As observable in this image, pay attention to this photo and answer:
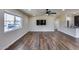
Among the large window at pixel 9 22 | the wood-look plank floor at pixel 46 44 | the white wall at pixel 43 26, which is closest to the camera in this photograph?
the large window at pixel 9 22

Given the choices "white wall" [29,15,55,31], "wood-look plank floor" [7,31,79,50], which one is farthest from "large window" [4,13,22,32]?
"white wall" [29,15,55,31]

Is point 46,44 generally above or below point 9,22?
below

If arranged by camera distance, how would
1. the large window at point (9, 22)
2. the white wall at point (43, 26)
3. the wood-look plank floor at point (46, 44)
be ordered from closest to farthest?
the large window at point (9, 22), the wood-look plank floor at point (46, 44), the white wall at point (43, 26)

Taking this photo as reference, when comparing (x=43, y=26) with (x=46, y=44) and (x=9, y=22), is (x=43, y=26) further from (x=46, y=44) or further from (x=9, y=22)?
(x=9, y=22)

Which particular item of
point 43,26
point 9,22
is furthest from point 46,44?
point 43,26

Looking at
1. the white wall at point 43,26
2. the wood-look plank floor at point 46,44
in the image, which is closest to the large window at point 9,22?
the wood-look plank floor at point 46,44

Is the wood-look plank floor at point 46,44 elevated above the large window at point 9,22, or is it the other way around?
the large window at point 9,22

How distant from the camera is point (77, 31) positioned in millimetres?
7117

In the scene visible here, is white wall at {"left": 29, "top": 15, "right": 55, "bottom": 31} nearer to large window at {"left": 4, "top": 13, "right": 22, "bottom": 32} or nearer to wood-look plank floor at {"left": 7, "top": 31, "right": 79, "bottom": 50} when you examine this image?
wood-look plank floor at {"left": 7, "top": 31, "right": 79, "bottom": 50}

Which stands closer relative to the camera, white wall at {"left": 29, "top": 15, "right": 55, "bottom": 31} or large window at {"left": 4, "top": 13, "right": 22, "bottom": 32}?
large window at {"left": 4, "top": 13, "right": 22, "bottom": 32}

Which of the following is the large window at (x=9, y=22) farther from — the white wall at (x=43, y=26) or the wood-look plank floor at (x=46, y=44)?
the white wall at (x=43, y=26)

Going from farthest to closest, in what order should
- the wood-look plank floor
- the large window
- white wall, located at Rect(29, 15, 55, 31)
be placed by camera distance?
white wall, located at Rect(29, 15, 55, 31)
the wood-look plank floor
the large window
